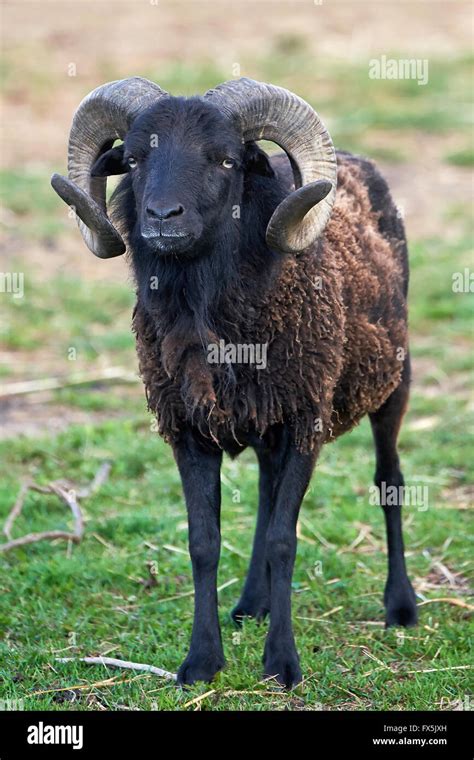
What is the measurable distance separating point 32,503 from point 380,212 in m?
3.12

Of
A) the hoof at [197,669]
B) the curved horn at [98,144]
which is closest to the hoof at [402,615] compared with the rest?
the hoof at [197,669]

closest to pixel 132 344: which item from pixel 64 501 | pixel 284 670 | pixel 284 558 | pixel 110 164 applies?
pixel 64 501

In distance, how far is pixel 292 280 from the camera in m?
6.09

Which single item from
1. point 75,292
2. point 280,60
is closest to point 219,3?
point 280,60

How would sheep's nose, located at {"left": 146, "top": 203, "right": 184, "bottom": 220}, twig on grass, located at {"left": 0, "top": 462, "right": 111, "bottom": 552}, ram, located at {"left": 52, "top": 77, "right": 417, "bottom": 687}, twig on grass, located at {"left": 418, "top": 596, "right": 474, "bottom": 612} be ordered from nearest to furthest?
1. sheep's nose, located at {"left": 146, "top": 203, "right": 184, "bottom": 220}
2. ram, located at {"left": 52, "top": 77, "right": 417, "bottom": 687}
3. twig on grass, located at {"left": 418, "top": 596, "right": 474, "bottom": 612}
4. twig on grass, located at {"left": 0, "top": 462, "right": 111, "bottom": 552}

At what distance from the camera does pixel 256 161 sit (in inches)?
236

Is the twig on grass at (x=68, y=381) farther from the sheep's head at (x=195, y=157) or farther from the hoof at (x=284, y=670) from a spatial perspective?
the hoof at (x=284, y=670)

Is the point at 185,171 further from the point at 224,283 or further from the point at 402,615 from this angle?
the point at 402,615

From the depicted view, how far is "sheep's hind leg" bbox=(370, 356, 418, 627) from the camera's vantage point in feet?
22.3

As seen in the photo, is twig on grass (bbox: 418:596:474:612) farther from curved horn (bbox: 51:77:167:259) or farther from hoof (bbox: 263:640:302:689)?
curved horn (bbox: 51:77:167:259)

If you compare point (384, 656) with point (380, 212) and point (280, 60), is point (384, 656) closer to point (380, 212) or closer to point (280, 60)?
point (380, 212)

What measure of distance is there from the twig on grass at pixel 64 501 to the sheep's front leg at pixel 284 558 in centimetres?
207

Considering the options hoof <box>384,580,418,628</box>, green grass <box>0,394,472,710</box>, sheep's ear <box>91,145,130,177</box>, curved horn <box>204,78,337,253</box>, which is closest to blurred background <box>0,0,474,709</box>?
green grass <box>0,394,472,710</box>

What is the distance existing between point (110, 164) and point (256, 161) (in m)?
0.80
